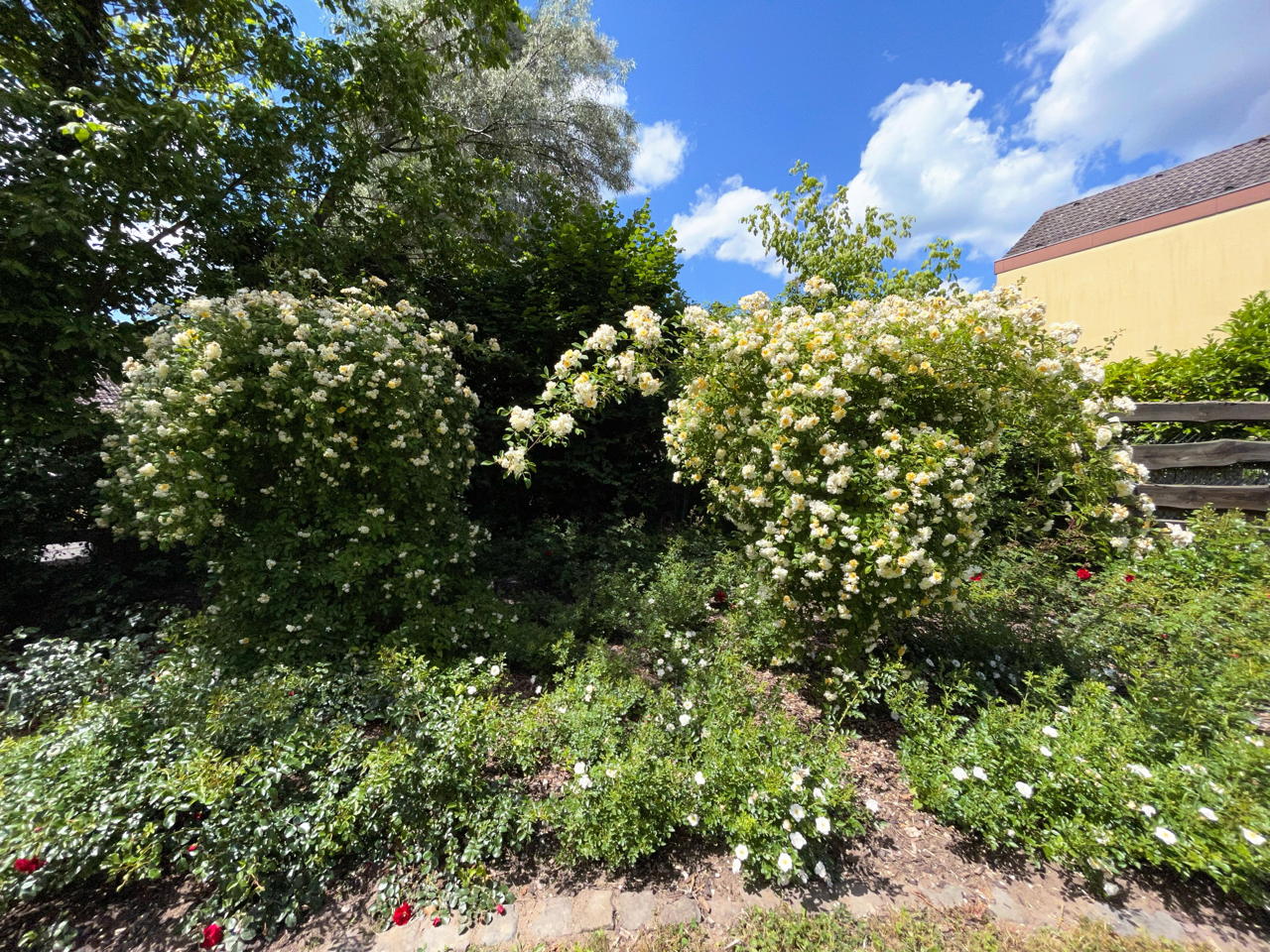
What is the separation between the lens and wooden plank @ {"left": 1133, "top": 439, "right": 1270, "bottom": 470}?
3451 millimetres

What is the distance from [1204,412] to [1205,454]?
1.01ft

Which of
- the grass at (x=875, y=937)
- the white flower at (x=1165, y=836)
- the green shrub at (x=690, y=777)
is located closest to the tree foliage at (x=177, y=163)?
the green shrub at (x=690, y=777)

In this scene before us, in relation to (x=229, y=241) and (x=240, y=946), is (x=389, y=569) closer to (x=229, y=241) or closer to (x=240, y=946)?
(x=240, y=946)

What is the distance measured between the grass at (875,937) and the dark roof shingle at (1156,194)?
947 cm

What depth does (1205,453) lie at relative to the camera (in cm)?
365

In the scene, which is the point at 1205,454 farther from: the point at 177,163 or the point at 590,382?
the point at 177,163

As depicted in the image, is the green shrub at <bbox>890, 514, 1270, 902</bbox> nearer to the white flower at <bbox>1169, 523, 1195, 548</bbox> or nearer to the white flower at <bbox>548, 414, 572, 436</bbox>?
the white flower at <bbox>1169, 523, 1195, 548</bbox>

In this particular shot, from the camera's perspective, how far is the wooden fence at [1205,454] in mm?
3465

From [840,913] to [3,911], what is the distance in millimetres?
2604

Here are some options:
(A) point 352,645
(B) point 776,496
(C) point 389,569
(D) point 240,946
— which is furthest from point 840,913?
(C) point 389,569

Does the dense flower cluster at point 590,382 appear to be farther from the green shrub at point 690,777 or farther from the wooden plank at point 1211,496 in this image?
the wooden plank at point 1211,496

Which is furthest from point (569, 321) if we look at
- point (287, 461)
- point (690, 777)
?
point (690, 777)

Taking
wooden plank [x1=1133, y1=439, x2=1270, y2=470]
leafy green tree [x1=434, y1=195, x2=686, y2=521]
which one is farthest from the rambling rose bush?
leafy green tree [x1=434, y1=195, x2=686, y2=521]

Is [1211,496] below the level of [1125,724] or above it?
above
